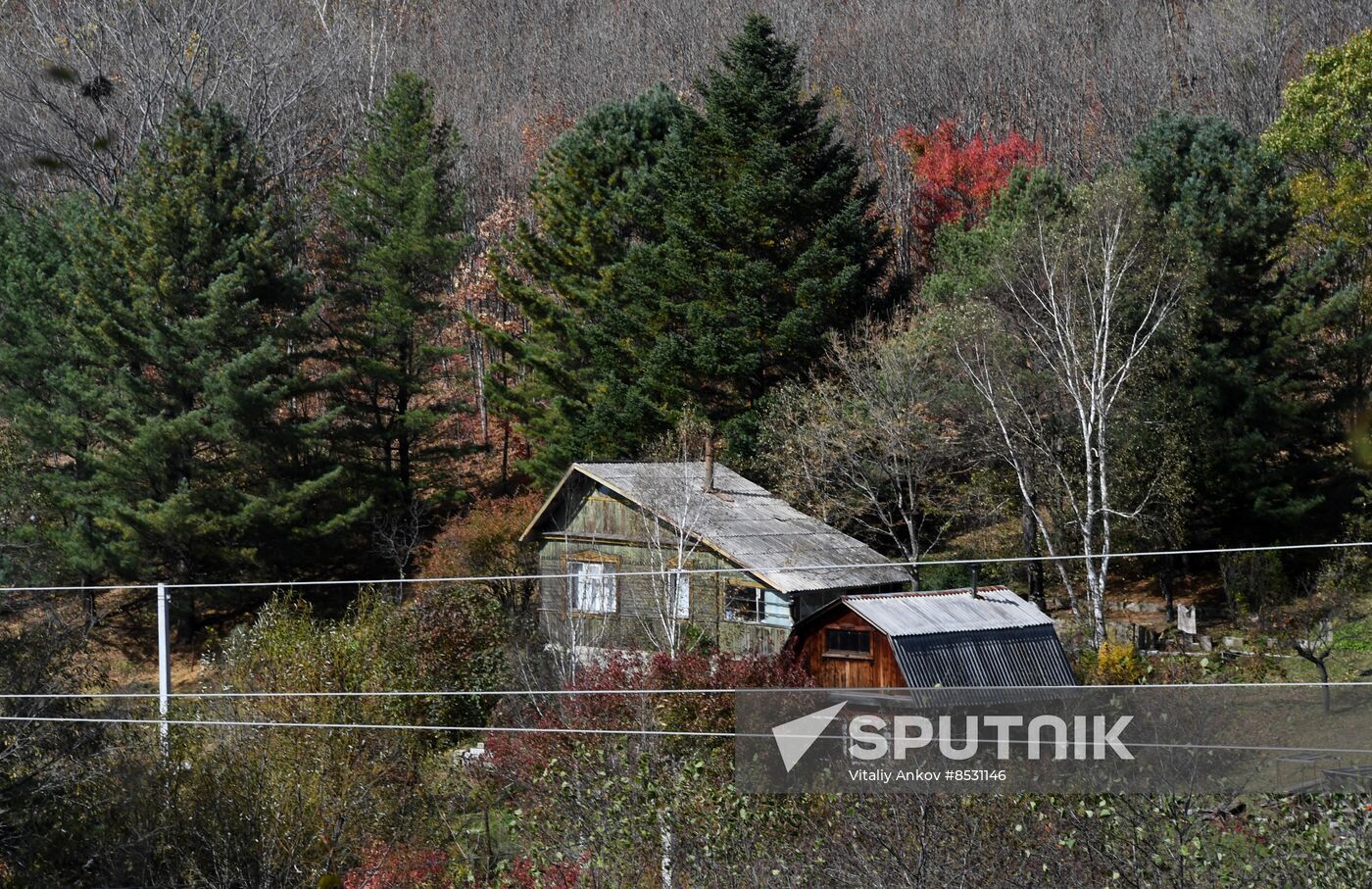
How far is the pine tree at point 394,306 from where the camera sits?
38656 mm

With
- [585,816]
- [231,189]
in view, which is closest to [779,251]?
[231,189]

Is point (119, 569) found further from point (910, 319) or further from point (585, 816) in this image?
point (585, 816)

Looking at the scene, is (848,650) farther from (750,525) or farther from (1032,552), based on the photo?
(1032,552)

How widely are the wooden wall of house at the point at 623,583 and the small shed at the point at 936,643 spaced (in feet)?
7.97

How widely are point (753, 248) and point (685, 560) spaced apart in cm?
1110

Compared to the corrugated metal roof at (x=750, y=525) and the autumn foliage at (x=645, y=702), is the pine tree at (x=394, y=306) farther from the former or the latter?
the autumn foliage at (x=645, y=702)

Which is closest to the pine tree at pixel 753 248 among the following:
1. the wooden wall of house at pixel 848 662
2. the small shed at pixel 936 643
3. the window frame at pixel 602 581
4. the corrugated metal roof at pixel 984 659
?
the window frame at pixel 602 581

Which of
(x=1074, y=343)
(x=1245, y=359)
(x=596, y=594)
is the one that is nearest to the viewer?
(x=1074, y=343)

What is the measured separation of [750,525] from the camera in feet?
88.4

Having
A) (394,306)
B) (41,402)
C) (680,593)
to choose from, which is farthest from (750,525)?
(41,402)

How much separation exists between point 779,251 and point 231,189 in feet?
49.7

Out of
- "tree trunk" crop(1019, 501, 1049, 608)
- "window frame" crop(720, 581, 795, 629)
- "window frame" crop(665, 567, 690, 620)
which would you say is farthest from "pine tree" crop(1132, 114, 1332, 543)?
"window frame" crop(665, 567, 690, 620)

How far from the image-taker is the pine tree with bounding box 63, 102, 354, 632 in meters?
34.5

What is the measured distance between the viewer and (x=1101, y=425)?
26.5m
